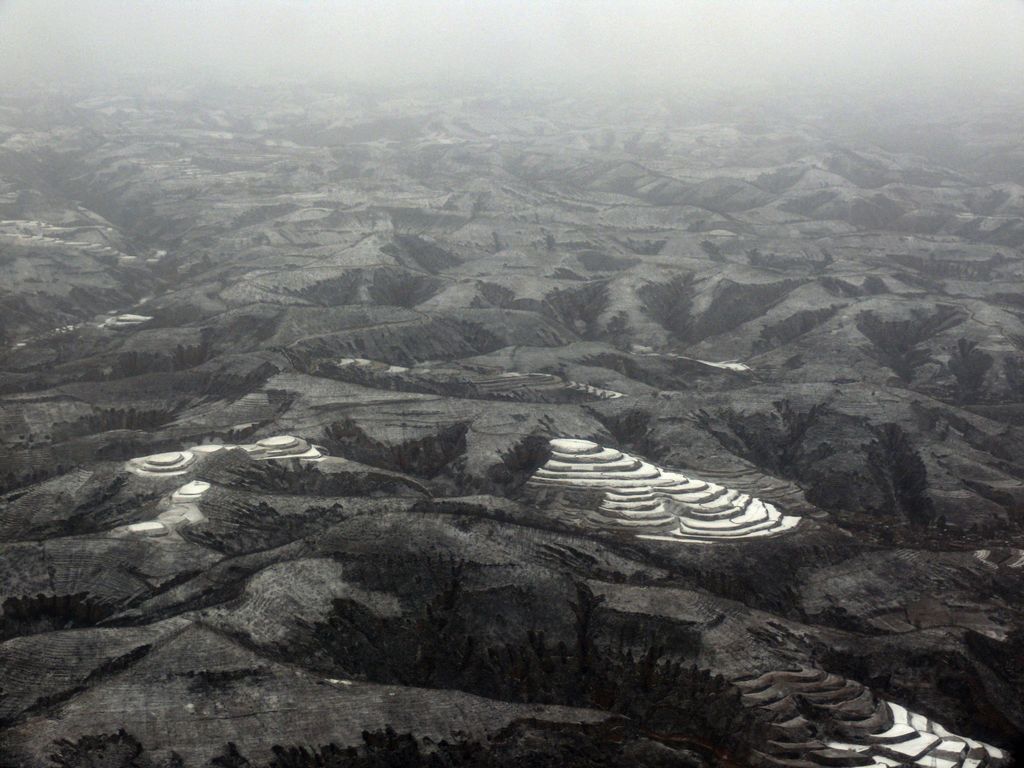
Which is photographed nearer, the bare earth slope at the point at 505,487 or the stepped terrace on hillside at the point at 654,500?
the bare earth slope at the point at 505,487

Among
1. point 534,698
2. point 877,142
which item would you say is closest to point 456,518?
point 534,698

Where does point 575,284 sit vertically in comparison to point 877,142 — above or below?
below

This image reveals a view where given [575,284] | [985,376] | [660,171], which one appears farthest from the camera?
[660,171]

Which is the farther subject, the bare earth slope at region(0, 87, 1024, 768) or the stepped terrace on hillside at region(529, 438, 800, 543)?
the stepped terrace on hillside at region(529, 438, 800, 543)

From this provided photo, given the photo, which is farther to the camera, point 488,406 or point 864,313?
point 864,313

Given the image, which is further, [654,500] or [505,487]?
[505,487]

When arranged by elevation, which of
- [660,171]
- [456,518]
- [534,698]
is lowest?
[534,698]

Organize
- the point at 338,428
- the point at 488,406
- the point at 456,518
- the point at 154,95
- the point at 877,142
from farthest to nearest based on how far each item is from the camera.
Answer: the point at 154,95
the point at 877,142
the point at 488,406
the point at 338,428
the point at 456,518

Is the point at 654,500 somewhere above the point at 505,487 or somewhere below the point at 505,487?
above

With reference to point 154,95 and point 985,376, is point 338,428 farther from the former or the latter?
point 154,95

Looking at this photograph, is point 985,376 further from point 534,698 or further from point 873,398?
point 534,698
